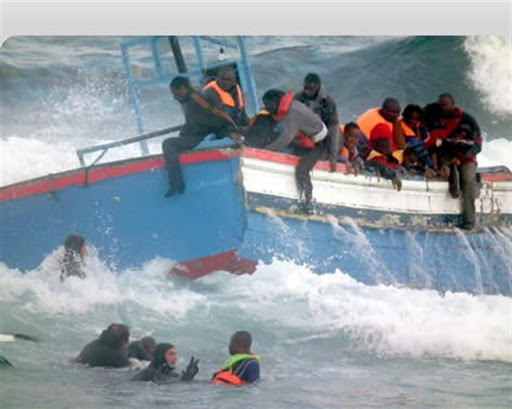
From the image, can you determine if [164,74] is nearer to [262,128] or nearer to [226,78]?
[226,78]

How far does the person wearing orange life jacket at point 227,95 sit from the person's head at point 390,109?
59 centimetres

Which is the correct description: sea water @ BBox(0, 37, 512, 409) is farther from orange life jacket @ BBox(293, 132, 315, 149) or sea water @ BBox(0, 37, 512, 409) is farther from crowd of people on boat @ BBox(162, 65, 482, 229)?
orange life jacket @ BBox(293, 132, 315, 149)

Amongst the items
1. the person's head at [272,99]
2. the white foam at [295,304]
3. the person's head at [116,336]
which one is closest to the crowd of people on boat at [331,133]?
the person's head at [272,99]

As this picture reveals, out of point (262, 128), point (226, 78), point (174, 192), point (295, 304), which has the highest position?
point (226, 78)

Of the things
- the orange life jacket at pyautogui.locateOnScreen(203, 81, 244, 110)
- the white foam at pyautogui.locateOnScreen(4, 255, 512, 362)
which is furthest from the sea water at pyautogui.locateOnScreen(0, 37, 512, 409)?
the orange life jacket at pyautogui.locateOnScreen(203, 81, 244, 110)

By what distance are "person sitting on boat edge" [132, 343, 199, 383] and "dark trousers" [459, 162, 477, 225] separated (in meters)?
1.33

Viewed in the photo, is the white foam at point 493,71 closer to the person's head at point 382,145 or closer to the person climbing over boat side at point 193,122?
the person's head at point 382,145

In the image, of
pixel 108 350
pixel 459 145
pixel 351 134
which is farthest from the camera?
pixel 459 145

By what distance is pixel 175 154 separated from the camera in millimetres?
4039

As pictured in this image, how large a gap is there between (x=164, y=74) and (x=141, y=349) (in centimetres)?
113

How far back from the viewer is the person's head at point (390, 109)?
421cm

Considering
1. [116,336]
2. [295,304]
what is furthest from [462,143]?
Result: [116,336]

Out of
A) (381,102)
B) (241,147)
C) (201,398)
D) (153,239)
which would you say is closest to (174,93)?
(241,147)

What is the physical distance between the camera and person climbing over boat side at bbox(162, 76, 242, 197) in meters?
4.05
